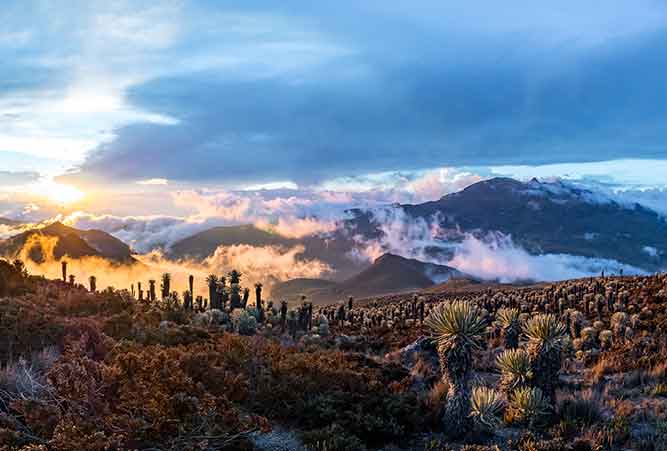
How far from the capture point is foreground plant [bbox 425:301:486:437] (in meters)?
10.7

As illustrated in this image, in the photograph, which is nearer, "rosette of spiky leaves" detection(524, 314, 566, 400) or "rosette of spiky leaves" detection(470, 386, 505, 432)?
"rosette of spiky leaves" detection(470, 386, 505, 432)

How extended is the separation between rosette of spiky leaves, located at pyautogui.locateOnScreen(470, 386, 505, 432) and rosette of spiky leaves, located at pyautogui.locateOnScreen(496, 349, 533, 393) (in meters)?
0.99

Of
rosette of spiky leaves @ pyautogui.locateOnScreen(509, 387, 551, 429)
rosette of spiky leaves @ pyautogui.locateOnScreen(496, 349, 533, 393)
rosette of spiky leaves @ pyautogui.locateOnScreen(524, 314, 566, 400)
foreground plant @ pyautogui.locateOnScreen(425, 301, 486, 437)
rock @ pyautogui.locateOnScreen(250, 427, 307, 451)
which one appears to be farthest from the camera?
rosette of spiky leaves @ pyautogui.locateOnScreen(496, 349, 533, 393)

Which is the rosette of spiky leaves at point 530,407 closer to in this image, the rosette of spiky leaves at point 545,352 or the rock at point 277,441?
the rosette of spiky leaves at point 545,352

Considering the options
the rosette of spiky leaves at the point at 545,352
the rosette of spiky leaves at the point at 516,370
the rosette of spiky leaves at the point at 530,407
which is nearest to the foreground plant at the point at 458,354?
the rosette of spiky leaves at the point at 530,407

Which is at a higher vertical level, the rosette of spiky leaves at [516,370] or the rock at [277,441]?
the rosette of spiky leaves at [516,370]

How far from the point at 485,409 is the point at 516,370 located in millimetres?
1951

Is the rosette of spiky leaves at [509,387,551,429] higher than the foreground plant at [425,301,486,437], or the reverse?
the foreground plant at [425,301,486,437]

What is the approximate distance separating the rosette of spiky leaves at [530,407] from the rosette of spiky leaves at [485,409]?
0.33 meters

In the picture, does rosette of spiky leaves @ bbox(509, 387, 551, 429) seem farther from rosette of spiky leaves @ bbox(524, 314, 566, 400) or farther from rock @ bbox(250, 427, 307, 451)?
rock @ bbox(250, 427, 307, 451)

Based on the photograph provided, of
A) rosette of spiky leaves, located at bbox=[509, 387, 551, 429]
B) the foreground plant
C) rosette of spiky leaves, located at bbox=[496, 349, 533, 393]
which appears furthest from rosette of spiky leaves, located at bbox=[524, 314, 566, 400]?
the foreground plant

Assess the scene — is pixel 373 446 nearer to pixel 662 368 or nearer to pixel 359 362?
pixel 359 362

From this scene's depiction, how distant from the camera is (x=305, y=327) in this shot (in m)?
39.8

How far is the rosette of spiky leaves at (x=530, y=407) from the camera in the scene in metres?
11.1
